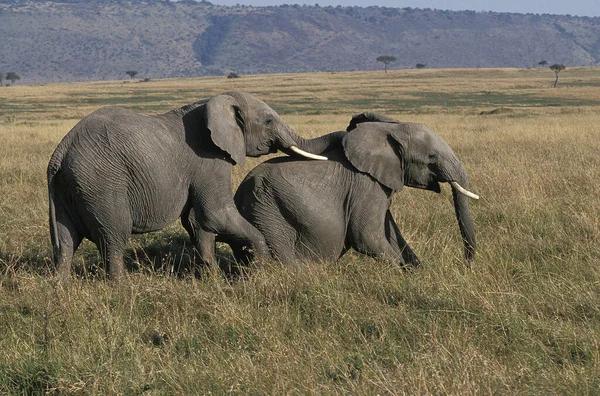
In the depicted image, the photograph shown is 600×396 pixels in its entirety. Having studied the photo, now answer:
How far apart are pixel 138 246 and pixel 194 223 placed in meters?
1.69

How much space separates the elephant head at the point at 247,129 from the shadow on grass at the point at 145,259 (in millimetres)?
1089

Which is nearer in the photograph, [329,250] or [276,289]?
[276,289]

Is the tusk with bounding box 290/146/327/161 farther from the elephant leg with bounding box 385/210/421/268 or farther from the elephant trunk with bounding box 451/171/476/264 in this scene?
the elephant trunk with bounding box 451/171/476/264

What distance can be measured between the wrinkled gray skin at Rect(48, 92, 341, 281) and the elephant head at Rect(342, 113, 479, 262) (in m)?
0.68

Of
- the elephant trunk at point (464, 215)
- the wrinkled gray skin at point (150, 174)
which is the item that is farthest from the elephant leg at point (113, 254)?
the elephant trunk at point (464, 215)

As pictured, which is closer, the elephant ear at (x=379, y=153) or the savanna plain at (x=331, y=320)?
the savanna plain at (x=331, y=320)

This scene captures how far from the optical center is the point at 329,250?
6.70 m

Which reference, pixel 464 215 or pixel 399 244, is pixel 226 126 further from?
pixel 464 215

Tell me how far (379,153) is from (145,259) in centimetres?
275

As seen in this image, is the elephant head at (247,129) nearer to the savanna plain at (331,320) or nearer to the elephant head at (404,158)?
the elephant head at (404,158)

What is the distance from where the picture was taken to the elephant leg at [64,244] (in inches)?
247

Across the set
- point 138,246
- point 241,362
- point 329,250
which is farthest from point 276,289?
point 138,246

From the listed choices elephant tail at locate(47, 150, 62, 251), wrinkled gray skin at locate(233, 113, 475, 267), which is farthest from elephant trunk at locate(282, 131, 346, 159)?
elephant tail at locate(47, 150, 62, 251)

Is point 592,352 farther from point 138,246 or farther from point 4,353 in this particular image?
point 138,246
